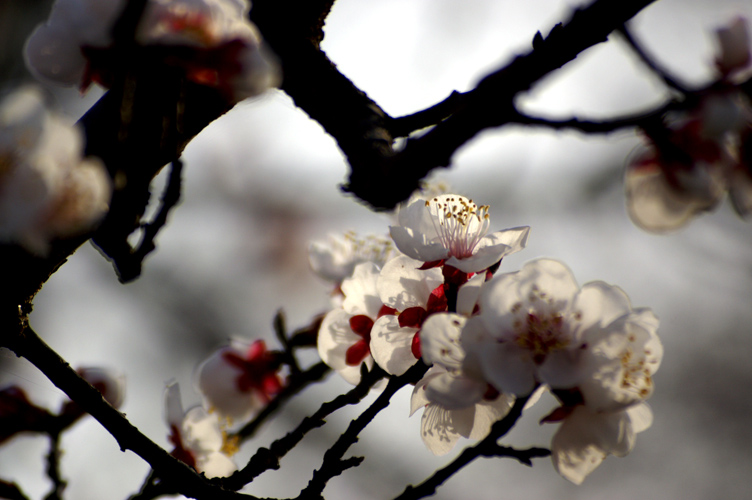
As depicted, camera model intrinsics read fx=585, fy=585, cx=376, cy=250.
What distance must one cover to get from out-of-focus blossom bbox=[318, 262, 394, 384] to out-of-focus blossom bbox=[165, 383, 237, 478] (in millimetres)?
367

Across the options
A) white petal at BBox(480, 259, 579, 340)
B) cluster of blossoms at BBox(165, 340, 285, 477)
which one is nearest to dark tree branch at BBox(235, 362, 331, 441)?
cluster of blossoms at BBox(165, 340, 285, 477)

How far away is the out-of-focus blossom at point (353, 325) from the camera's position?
1003 mm

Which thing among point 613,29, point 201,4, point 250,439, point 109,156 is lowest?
point 613,29

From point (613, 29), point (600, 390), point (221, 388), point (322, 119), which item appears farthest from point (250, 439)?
point (613, 29)

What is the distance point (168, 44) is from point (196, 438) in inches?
31.3

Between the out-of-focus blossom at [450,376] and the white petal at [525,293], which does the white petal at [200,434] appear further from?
the white petal at [525,293]

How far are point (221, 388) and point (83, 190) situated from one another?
87 cm

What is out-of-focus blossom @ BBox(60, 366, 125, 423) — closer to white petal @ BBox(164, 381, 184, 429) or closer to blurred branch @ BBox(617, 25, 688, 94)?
white petal @ BBox(164, 381, 184, 429)

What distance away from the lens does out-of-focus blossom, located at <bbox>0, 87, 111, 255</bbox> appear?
66cm

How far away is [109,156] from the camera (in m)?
0.78

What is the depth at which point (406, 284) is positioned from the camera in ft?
2.97

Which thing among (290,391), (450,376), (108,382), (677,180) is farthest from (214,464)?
(677,180)

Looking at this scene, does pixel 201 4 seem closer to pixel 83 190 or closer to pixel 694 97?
pixel 83 190

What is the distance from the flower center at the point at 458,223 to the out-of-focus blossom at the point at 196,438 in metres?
0.67
